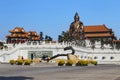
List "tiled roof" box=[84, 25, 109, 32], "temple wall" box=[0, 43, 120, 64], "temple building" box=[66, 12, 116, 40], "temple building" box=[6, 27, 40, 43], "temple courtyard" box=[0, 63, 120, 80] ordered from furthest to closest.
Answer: "tiled roof" box=[84, 25, 109, 32] < "temple building" box=[6, 27, 40, 43] < "temple building" box=[66, 12, 116, 40] < "temple wall" box=[0, 43, 120, 64] < "temple courtyard" box=[0, 63, 120, 80]

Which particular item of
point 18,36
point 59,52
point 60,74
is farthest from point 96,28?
point 60,74

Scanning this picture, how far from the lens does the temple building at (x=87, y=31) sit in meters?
152

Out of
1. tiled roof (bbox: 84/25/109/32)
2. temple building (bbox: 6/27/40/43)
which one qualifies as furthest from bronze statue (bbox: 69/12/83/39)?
temple building (bbox: 6/27/40/43)

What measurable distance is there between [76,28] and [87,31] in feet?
63.5

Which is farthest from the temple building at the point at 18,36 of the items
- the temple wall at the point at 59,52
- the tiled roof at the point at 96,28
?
the temple wall at the point at 59,52

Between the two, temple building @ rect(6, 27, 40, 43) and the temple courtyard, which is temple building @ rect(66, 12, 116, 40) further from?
the temple courtyard

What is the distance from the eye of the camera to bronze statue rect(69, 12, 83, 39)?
15001cm

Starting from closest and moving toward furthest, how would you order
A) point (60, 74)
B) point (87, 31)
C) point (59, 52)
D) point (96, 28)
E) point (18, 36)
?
point (60, 74) → point (59, 52) → point (18, 36) → point (87, 31) → point (96, 28)

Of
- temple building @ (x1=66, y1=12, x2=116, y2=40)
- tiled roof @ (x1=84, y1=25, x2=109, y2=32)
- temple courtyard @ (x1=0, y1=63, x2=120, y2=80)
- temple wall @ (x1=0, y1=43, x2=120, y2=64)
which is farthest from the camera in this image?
tiled roof @ (x1=84, y1=25, x2=109, y2=32)

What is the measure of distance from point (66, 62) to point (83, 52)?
53623 mm

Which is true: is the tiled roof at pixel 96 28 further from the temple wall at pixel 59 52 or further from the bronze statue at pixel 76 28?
the temple wall at pixel 59 52

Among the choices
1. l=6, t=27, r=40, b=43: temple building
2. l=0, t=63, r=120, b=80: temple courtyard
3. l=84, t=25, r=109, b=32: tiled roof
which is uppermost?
l=84, t=25, r=109, b=32: tiled roof

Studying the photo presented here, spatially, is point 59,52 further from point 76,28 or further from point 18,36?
point 18,36

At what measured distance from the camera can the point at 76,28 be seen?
155 m
